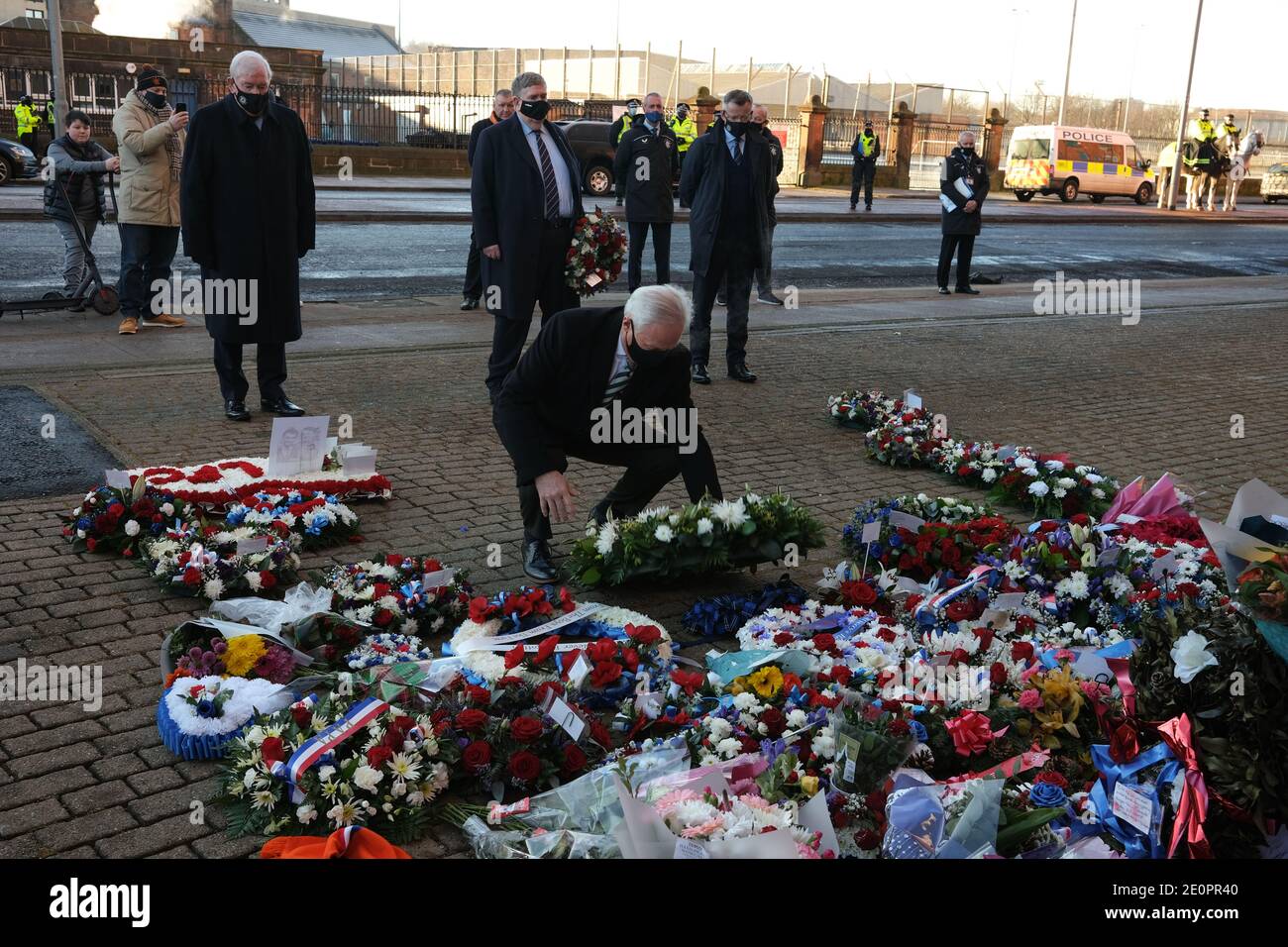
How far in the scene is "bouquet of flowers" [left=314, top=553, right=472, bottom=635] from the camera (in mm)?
4773

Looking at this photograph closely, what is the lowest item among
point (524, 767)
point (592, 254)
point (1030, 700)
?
point (524, 767)

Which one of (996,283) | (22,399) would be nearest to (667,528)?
(22,399)

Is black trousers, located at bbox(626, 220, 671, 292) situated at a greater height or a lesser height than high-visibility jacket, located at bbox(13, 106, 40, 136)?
lesser

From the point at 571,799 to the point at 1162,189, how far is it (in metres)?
38.1

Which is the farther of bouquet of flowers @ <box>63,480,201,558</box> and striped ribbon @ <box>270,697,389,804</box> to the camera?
bouquet of flowers @ <box>63,480,201,558</box>

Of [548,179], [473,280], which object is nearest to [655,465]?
[548,179]

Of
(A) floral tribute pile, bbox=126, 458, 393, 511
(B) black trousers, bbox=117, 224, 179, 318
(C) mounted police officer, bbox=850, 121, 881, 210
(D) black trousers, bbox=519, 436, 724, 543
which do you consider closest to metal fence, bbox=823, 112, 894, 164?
(C) mounted police officer, bbox=850, 121, 881, 210

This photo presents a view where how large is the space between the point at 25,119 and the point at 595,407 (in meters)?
28.0

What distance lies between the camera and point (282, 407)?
25.8 ft

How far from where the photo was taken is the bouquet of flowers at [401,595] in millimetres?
4773

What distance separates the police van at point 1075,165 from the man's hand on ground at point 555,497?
35.7 metres

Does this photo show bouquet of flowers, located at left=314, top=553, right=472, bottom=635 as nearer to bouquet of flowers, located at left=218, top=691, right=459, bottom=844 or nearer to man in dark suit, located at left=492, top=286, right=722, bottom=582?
man in dark suit, located at left=492, top=286, right=722, bottom=582

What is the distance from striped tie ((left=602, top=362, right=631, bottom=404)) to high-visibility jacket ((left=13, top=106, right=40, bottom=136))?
2793 cm

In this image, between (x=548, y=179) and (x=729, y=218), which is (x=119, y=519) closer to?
(x=548, y=179)
